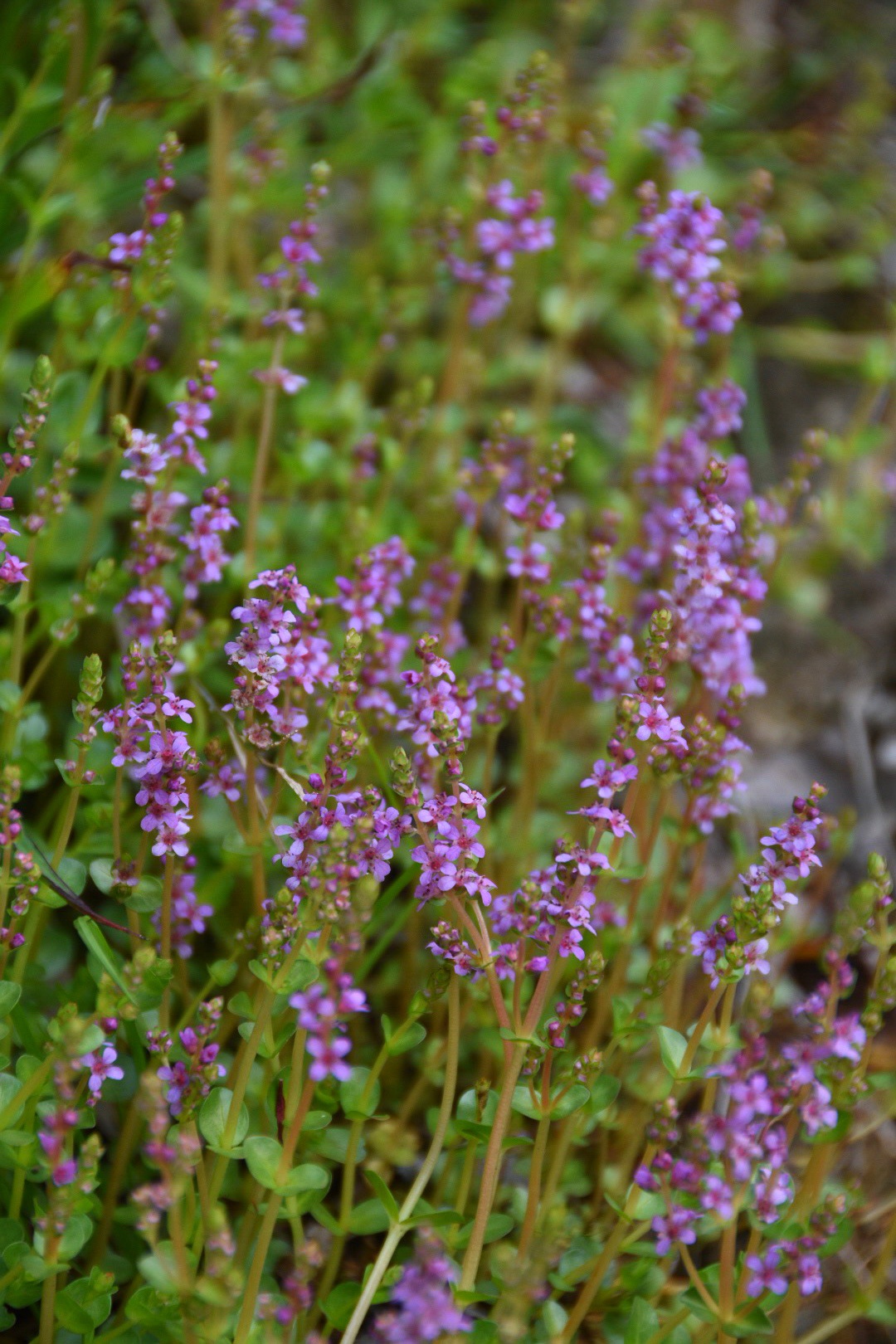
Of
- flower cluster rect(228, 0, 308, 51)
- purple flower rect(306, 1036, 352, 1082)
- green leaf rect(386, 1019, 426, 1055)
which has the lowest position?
green leaf rect(386, 1019, 426, 1055)

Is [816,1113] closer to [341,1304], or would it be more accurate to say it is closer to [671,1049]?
[671,1049]

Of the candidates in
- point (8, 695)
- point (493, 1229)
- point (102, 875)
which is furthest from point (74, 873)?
point (493, 1229)

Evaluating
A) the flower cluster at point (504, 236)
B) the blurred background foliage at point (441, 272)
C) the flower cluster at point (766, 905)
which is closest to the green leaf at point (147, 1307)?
the flower cluster at point (766, 905)

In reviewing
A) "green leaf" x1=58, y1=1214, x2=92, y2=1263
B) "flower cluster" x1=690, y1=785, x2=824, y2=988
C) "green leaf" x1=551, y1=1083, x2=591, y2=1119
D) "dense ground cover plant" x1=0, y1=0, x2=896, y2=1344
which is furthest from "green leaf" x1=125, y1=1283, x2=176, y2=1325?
"flower cluster" x1=690, y1=785, x2=824, y2=988

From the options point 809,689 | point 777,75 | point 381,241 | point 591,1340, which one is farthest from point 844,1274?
point 777,75

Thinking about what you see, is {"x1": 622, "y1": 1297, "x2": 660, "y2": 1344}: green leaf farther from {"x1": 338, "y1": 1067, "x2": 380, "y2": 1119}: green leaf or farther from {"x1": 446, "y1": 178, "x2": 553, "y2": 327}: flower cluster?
{"x1": 446, "y1": 178, "x2": 553, "y2": 327}: flower cluster

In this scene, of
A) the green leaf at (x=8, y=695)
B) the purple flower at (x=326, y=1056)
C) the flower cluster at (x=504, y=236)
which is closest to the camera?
the purple flower at (x=326, y=1056)

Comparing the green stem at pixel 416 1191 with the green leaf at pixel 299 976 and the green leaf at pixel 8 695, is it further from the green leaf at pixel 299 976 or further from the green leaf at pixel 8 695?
the green leaf at pixel 8 695

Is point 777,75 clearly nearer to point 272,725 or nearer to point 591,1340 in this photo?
point 272,725
